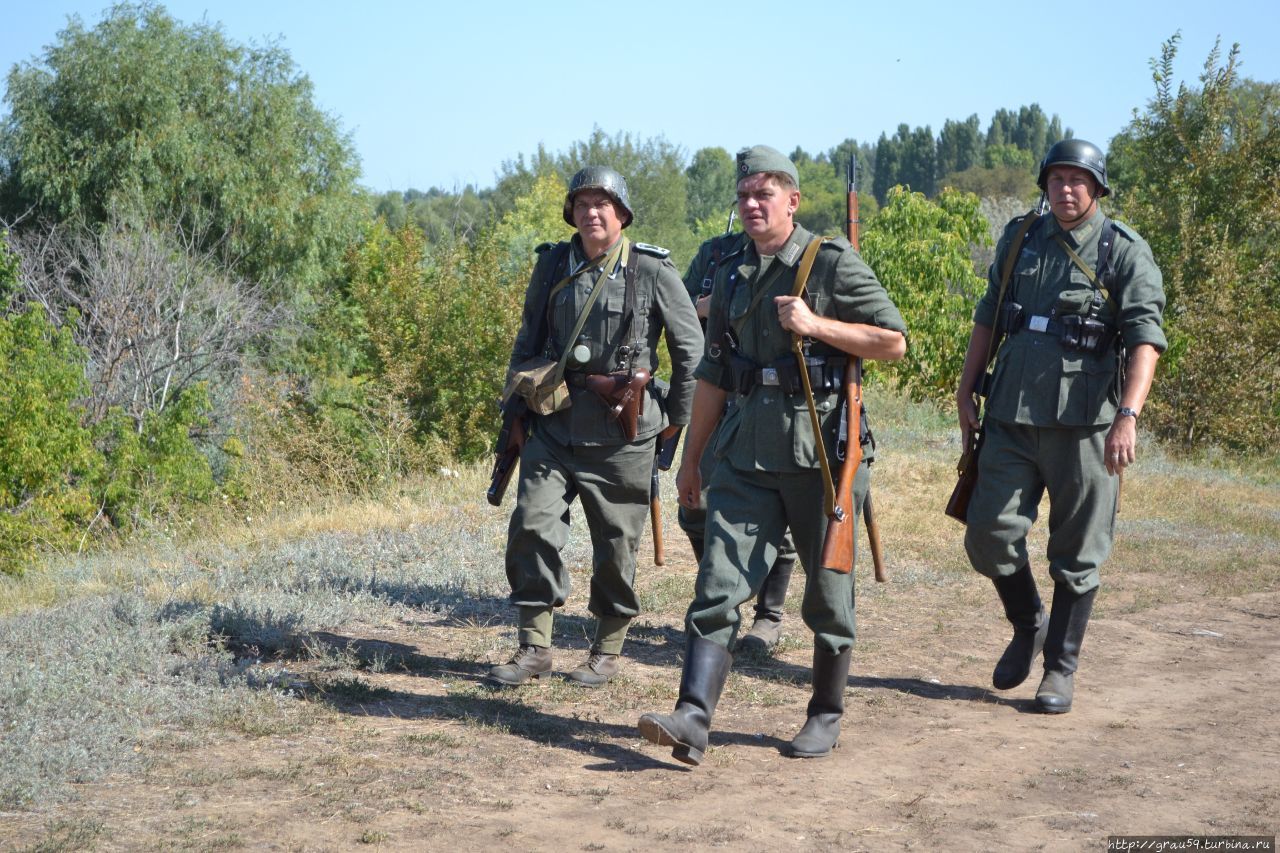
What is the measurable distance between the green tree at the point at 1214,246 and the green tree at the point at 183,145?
832 inches

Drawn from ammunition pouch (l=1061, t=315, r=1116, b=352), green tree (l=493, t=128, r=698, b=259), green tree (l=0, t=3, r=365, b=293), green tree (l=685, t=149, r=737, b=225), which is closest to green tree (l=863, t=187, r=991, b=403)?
ammunition pouch (l=1061, t=315, r=1116, b=352)

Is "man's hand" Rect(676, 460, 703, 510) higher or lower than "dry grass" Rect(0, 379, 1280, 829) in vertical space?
higher

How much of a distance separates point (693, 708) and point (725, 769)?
0.31 m

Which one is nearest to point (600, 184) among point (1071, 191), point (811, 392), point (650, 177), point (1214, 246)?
point (811, 392)

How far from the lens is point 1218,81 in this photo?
16.3 metres

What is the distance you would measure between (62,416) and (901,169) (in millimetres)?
133479

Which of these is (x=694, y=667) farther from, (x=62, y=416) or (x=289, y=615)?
(x=62, y=416)

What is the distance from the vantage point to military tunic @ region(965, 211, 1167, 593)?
17.3 ft

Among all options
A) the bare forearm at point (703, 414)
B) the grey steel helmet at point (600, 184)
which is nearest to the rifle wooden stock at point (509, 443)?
the grey steel helmet at point (600, 184)

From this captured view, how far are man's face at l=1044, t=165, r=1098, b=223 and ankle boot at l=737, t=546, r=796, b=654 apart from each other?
214cm

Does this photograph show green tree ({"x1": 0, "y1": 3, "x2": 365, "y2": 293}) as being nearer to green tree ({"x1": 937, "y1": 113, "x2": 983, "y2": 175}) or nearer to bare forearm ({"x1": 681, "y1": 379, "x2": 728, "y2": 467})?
bare forearm ({"x1": 681, "y1": 379, "x2": 728, "y2": 467})

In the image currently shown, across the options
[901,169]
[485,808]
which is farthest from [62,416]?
[901,169]

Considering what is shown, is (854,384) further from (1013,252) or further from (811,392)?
(1013,252)

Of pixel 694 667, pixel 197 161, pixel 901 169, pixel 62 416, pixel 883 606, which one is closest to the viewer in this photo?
pixel 694 667
